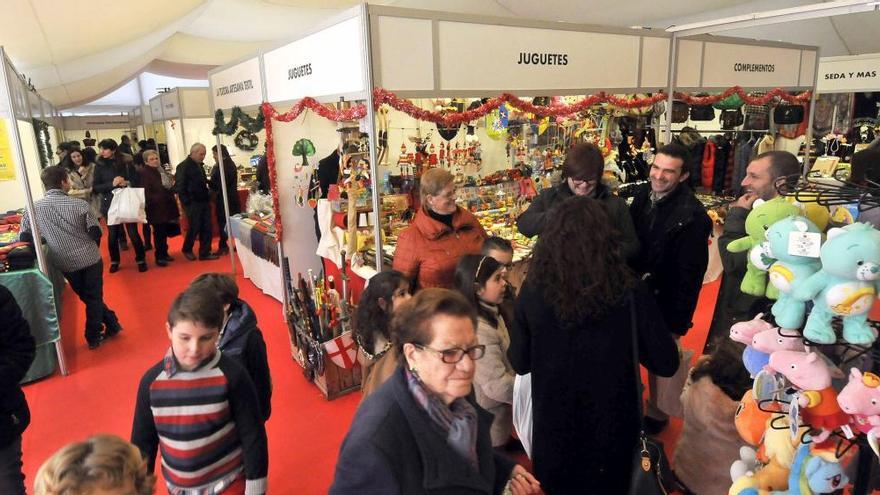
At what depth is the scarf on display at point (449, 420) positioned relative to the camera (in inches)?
47.1

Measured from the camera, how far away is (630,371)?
179 cm

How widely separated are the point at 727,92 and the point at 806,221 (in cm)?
406

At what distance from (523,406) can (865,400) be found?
4.64ft

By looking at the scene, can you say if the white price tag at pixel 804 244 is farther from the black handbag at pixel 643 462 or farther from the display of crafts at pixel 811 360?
the black handbag at pixel 643 462

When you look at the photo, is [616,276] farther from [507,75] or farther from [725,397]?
[507,75]

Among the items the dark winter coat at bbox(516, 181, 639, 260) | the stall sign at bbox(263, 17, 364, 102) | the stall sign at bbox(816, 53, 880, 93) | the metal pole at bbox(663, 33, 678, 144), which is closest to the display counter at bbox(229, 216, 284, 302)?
the stall sign at bbox(263, 17, 364, 102)

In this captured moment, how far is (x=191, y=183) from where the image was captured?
675 cm

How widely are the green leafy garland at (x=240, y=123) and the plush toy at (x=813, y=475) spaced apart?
160 inches

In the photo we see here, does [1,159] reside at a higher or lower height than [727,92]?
lower

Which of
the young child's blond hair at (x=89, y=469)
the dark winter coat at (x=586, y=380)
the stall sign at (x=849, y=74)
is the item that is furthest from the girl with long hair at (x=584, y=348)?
the stall sign at (x=849, y=74)

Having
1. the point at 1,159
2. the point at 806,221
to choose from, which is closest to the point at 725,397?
the point at 806,221

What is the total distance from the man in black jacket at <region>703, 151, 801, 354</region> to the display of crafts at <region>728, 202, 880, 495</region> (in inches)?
20.6

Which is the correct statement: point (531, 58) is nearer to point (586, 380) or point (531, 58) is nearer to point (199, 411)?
point (586, 380)

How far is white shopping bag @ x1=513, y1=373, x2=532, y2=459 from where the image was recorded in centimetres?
236
